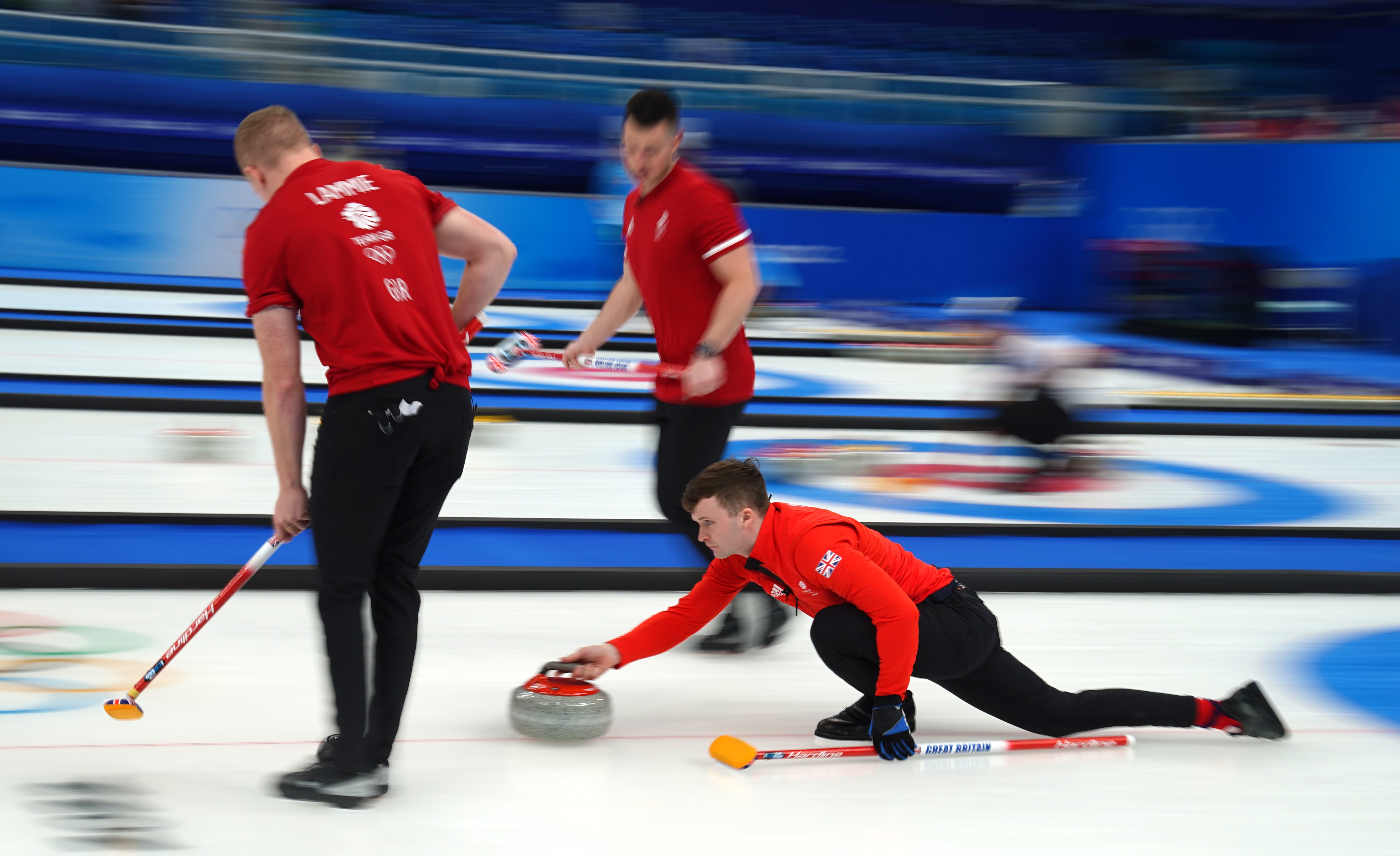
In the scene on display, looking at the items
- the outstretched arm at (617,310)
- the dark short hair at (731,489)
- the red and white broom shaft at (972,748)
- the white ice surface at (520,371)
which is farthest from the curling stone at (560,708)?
the white ice surface at (520,371)

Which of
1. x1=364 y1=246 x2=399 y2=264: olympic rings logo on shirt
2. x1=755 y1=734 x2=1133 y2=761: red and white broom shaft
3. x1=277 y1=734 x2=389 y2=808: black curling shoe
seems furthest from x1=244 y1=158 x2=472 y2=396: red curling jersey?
x1=755 y1=734 x2=1133 y2=761: red and white broom shaft

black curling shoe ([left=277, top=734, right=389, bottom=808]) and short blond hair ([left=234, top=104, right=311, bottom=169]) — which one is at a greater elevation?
short blond hair ([left=234, top=104, right=311, bottom=169])

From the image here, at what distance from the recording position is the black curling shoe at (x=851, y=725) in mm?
2838

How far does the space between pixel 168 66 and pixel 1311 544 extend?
12.7 m

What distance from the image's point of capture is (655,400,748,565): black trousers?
322 cm

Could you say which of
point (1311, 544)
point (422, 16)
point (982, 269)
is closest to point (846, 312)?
point (982, 269)

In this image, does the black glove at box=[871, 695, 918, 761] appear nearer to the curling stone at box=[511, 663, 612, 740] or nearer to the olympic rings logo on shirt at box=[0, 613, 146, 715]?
the curling stone at box=[511, 663, 612, 740]

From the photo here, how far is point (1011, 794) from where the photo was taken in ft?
8.41

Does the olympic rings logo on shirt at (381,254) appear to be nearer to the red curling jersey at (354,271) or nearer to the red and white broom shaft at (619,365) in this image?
the red curling jersey at (354,271)

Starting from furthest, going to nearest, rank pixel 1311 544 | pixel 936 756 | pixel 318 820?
Answer: pixel 1311 544
pixel 936 756
pixel 318 820

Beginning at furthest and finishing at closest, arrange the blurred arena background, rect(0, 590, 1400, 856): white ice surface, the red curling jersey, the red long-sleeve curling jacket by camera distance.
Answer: the blurred arena background
the red long-sleeve curling jacket
rect(0, 590, 1400, 856): white ice surface
the red curling jersey

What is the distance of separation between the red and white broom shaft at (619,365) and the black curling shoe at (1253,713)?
145 cm

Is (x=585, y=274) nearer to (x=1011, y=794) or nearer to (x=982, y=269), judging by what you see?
(x=982, y=269)

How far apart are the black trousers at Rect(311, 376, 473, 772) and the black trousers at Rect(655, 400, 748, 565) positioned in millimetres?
893
